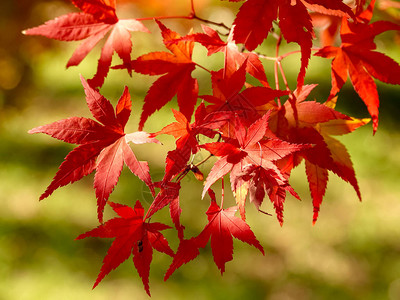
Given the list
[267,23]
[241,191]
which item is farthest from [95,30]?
[241,191]

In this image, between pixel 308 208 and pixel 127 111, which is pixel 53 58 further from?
pixel 127 111

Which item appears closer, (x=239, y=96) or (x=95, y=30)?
(x=239, y=96)

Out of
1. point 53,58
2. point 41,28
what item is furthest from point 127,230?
point 53,58

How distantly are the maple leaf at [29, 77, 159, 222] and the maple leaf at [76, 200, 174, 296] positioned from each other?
0.11 metres

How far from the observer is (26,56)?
4.72 m

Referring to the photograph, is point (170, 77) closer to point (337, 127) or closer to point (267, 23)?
point (267, 23)

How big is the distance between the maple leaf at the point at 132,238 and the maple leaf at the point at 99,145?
0.36 ft

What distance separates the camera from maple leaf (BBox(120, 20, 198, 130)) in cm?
102

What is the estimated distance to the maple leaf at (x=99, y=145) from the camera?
91 cm

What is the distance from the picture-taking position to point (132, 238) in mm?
1029

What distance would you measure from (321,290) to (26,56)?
4.14m

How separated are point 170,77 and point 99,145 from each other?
257mm

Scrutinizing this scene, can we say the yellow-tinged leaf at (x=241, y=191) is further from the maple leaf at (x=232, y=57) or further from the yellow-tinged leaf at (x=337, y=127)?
the yellow-tinged leaf at (x=337, y=127)

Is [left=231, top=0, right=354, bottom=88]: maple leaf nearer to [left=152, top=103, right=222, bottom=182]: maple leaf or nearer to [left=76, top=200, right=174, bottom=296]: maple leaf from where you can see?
[left=152, top=103, right=222, bottom=182]: maple leaf
